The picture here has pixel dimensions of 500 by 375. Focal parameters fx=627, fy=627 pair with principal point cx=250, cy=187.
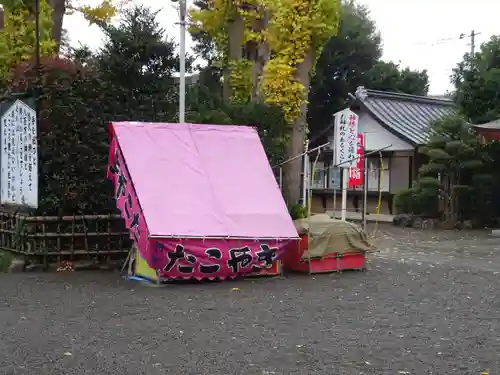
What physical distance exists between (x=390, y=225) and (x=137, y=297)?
1378cm

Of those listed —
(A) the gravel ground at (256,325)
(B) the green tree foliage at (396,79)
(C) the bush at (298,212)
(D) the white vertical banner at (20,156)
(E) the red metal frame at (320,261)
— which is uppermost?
(B) the green tree foliage at (396,79)

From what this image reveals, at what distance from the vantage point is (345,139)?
1121 centimetres

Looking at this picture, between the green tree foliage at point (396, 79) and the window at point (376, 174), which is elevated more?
→ the green tree foliage at point (396, 79)

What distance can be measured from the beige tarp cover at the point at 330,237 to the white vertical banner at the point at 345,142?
94 centimetres

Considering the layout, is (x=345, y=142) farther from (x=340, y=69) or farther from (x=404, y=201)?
(x=340, y=69)

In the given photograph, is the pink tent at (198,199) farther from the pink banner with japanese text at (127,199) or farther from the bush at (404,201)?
the bush at (404,201)

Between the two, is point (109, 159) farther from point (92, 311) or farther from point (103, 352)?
point (103, 352)

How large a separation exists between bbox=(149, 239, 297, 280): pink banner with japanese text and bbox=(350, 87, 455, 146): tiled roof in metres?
13.3

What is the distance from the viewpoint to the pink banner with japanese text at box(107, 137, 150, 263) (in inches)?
340

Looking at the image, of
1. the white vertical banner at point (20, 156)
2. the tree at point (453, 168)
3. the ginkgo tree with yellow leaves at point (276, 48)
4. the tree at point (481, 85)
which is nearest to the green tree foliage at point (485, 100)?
the tree at point (481, 85)

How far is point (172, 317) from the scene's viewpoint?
22.2ft

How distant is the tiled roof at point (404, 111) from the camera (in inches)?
870

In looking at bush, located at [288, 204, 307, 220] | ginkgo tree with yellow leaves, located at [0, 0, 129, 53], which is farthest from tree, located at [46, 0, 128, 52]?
bush, located at [288, 204, 307, 220]

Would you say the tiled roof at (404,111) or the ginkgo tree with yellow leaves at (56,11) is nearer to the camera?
the ginkgo tree with yellow leaves at (56,11)
